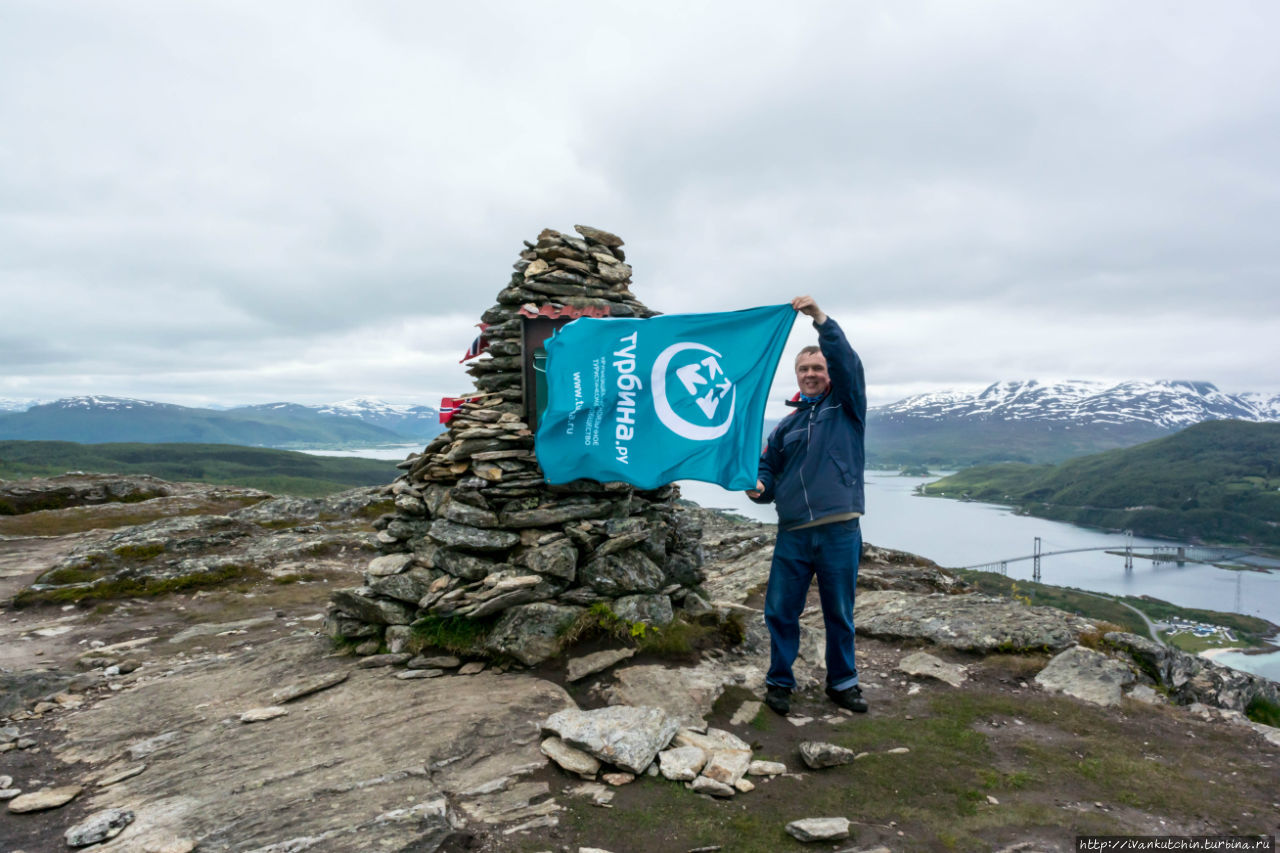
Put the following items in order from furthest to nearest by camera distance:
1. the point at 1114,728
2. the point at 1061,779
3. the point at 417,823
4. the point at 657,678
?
the point at 657,678, the point at 1114,728, the point at 1061,779, the point at 417,823

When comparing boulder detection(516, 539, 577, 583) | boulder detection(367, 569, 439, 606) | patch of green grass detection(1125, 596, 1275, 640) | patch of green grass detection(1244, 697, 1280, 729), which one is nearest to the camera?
boulder detection(516, 539, 577, 583)

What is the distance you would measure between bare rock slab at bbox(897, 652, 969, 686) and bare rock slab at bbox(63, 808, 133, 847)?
34.9 feet

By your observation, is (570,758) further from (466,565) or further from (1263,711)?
(1263,711)

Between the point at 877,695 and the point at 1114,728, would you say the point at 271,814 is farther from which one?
the point at 1114,728

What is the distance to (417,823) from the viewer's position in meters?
5.14

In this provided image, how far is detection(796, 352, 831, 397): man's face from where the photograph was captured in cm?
811

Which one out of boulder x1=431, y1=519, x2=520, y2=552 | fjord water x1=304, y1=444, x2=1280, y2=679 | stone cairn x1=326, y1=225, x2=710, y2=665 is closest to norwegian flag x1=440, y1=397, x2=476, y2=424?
stone cairn x1=326, y1=225, x2=710, y2=665

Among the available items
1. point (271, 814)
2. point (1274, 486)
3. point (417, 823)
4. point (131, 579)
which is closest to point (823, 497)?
point (417, 823)

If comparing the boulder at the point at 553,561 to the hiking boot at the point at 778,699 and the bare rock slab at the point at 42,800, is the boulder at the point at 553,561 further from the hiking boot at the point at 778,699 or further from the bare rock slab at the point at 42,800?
the bare rock slab at the point at 42,800

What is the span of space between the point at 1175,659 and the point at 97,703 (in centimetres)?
1830

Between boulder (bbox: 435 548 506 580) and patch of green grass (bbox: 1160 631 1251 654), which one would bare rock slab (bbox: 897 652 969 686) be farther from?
patch of green grass (bbox: 1160 631 1251 654)

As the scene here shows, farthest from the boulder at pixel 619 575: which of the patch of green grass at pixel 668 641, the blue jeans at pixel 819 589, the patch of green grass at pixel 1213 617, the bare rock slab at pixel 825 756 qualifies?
the patch of green grass at pixel 1213 617

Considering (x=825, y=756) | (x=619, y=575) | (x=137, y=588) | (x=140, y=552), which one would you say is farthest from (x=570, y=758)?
(x=140, y=552)

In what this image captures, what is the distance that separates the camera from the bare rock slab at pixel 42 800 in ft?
19.7
